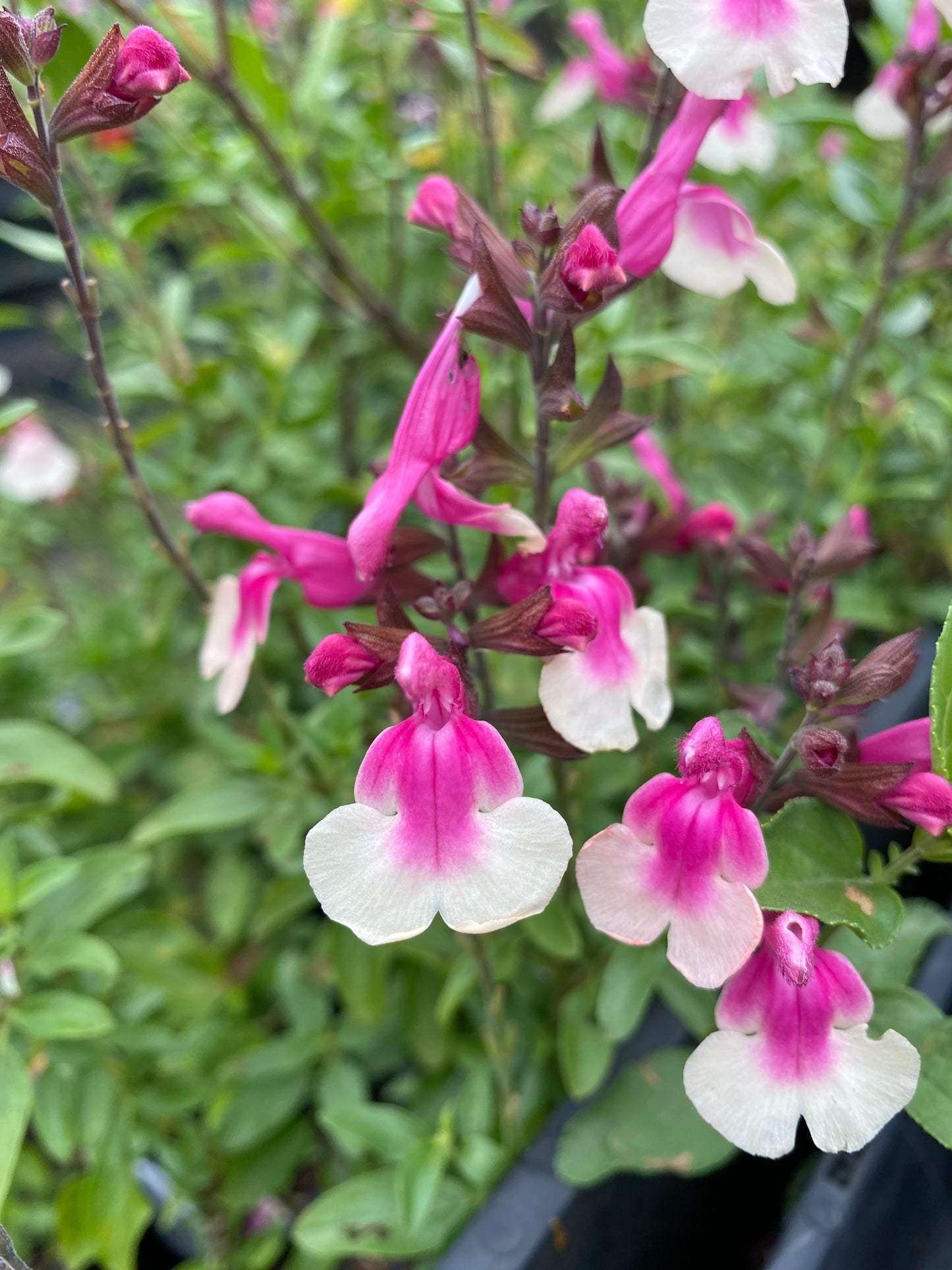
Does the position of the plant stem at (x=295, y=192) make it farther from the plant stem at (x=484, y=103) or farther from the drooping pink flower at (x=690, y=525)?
the drooping pink flower at (x=690, y=525)

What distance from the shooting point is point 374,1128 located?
2.83ft

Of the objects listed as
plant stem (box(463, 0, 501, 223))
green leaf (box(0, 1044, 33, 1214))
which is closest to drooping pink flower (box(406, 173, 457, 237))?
plant stem (box(463, 0, 501, 223))

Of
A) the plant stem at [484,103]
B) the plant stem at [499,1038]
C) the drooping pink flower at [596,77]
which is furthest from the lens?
the drooping pink flower at [596,77]

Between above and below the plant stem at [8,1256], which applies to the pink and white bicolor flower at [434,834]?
above

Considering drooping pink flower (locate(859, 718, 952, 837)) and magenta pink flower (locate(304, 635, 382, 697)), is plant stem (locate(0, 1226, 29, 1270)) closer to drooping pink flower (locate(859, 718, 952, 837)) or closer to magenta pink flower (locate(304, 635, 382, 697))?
magenta pink flower (locate(304, 635, 382, 697))

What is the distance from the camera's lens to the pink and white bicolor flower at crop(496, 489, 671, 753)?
1.63 feet

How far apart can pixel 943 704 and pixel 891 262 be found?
65 cm

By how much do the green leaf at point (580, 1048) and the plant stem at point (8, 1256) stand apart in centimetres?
42

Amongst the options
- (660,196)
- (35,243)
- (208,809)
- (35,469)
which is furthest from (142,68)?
(35,469)

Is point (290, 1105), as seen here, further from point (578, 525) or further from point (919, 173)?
point (919, 173)

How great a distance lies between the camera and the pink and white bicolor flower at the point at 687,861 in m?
0.43

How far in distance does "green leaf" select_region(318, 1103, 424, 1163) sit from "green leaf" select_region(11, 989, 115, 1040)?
0.25m

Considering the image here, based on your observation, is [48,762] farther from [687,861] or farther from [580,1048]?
[687,861]

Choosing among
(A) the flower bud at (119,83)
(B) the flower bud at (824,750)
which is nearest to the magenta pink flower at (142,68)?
(A) the flower bud at (119,83)
